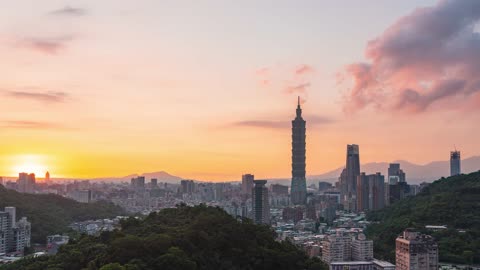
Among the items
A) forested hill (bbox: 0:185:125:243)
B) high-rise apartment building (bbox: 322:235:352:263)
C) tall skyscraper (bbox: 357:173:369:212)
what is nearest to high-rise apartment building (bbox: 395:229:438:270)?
high-rise apartment building (bbox: 322:235:352:263)

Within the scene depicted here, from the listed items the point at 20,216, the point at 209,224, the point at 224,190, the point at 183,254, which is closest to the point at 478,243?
the point at 209,224

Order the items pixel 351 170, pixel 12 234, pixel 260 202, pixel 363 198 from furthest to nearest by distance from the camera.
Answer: pixel 351 170, pixel 363 198, pixel 260 202, pixel 12 234

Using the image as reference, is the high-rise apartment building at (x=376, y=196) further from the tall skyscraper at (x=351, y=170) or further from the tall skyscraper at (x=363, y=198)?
the tall skyscraper at (x=351, y=170)

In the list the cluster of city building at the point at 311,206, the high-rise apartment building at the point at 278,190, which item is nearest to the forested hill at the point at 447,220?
the cluster of city building at the point at 311,206

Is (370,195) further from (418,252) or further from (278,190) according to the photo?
(418,252)

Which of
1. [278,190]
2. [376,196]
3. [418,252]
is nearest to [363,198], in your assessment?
[376,196]

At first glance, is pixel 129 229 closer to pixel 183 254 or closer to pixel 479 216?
pixel 183 254

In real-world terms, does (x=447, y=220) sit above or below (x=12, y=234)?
above
